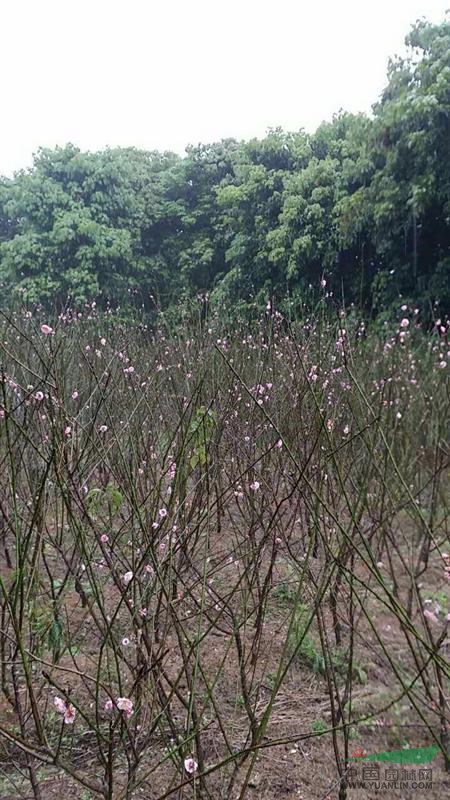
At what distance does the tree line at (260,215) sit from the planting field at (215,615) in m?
4.28

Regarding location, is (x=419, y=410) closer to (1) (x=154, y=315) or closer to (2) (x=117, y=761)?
(2) (x=117, y=761)

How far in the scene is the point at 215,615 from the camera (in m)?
2.88

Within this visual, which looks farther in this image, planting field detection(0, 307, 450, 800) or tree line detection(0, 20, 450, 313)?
tree line detection(0, 20, 450, 313)

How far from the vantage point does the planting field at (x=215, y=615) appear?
5.09ft

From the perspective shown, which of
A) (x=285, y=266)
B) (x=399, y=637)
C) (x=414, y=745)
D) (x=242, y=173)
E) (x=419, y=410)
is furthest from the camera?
(x=242, y=173)

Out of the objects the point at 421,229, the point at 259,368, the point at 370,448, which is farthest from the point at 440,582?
the point at 421,229

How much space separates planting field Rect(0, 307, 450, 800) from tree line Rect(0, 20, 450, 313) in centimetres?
428

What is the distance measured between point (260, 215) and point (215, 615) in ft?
35.6

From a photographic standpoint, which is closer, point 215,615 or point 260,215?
point 215,615

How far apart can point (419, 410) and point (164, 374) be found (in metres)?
2.13

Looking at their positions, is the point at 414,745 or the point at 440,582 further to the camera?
the point at 440,582

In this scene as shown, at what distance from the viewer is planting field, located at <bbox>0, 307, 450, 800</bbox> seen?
5.09 ft

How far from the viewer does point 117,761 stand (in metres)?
2.16

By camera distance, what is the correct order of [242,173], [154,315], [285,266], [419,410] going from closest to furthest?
[419,410], [285,266], [242,173], [154,315]
